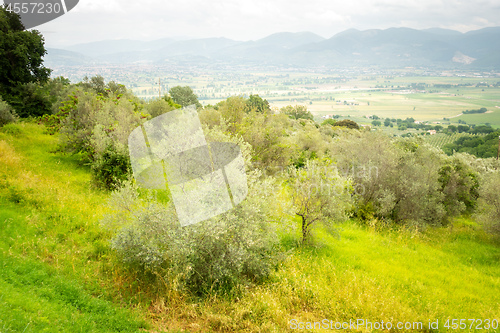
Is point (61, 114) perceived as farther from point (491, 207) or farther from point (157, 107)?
point (491, 207)

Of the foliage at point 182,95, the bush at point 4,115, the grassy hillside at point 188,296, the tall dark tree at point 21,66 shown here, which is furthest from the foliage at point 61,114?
the foliage at point 182,95

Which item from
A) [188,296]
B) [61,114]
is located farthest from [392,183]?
[61,114]

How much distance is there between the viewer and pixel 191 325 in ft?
22.2

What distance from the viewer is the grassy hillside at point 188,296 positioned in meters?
6.70

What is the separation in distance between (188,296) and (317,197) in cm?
624

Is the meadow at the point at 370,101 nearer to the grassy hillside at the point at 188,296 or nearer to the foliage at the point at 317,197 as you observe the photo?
the foliage at the point at 317,197

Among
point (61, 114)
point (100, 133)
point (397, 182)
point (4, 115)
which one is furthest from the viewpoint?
point (4, 115)

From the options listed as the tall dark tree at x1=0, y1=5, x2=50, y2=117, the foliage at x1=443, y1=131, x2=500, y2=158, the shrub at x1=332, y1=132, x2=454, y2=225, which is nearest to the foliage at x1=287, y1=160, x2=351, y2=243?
the shrub at x1=332, y1=132, x2=454, y2=225

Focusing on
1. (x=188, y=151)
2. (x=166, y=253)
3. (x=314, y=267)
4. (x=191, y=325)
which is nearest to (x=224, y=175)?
(x=188, y=151)

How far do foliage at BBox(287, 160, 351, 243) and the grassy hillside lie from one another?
1.37m

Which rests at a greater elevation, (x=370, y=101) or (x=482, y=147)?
(x=370, y=101)

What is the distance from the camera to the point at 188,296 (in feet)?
24.8

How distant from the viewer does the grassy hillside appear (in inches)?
264

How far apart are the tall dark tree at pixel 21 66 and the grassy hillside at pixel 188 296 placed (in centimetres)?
2109
